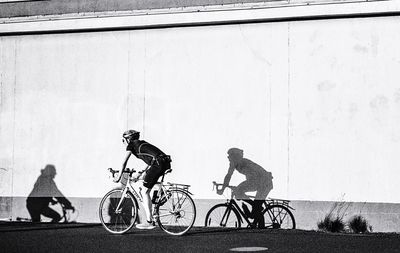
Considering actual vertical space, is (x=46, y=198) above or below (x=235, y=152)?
below

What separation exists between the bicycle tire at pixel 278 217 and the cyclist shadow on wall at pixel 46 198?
166 inches

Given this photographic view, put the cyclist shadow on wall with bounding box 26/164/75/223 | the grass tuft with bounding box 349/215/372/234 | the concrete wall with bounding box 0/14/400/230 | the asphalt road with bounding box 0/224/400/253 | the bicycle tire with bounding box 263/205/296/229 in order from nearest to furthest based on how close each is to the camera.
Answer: the asphalt road with bounding box 0/224/400/253
the grass tuft with bounding box 349/215/372/234
the concrete wall with bounding box 0/14/400/230
the bicycle tire with bounding box 263/205/296/229
the cyclist shadow on wall with bounding box 26/164/75/223

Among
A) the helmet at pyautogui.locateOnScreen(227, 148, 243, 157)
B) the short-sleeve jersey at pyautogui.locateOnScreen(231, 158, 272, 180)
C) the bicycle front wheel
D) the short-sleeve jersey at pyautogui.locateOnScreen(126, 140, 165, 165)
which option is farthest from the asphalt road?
the helmet at pyautogui.locateOnScreen(227, 148, 243, 157)

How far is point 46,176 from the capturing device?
46.8 ft

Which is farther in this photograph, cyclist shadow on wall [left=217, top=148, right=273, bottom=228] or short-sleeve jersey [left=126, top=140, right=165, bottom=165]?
cyclist shadow on wall [left=217, top=148, right=273, bottom=228]

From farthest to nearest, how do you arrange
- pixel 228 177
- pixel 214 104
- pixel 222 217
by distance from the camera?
1. pixel 214 104
2. pixel 228 177
3. pixel 222 217

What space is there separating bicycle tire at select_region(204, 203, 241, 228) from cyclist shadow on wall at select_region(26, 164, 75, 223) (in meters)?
3.08

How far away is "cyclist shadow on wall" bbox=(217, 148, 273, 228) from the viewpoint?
13.0 m

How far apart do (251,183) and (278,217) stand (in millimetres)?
861

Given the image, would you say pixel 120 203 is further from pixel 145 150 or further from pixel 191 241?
pixel 191 241

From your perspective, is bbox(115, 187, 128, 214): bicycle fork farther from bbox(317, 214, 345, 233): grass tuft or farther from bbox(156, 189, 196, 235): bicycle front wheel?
bbox(317, 214, 345, 233): grass tuft

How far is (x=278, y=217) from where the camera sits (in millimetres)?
12844

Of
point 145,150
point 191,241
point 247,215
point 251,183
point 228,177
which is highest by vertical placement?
point 145,150

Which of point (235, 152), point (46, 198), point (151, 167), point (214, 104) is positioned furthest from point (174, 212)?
point (46, 198)
